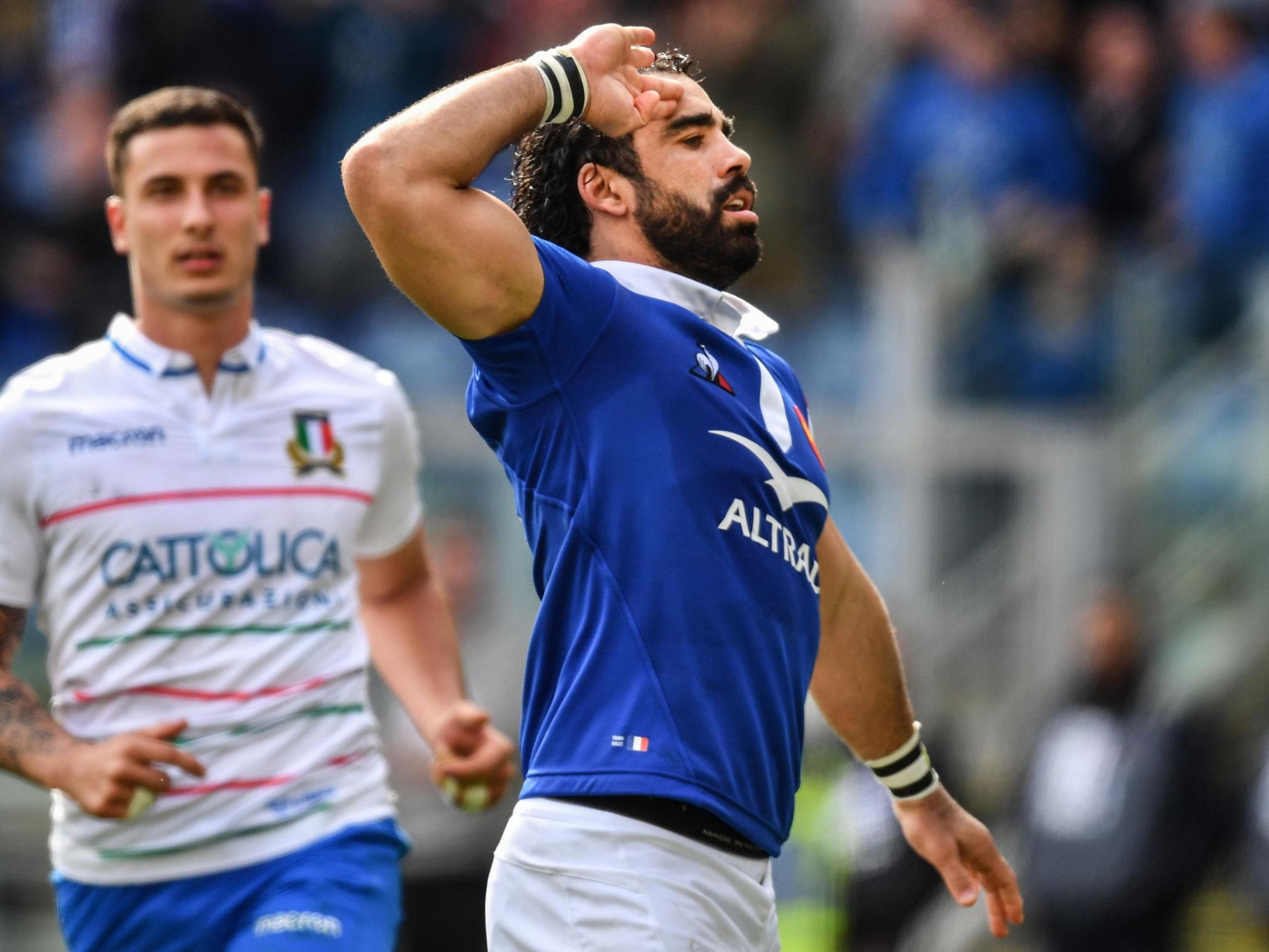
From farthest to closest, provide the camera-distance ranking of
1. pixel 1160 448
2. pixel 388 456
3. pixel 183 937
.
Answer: pixel 1160 448 → pixel 388 456 → pixel 183 937

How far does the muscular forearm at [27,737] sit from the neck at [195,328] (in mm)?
992

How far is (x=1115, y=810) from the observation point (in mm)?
9375

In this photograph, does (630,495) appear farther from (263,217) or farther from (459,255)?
(263,217)

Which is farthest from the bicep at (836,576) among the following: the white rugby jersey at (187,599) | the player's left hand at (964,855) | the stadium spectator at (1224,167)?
the stadium spectator at (1224,167)

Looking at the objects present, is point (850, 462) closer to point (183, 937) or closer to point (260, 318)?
point (260, 318)

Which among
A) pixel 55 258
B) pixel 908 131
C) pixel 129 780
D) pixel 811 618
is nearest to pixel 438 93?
pixel 811 618

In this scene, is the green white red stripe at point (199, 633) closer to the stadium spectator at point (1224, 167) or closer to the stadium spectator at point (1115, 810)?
the stadium spectator at point (1115, 810)

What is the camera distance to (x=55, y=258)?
1226 centimetres

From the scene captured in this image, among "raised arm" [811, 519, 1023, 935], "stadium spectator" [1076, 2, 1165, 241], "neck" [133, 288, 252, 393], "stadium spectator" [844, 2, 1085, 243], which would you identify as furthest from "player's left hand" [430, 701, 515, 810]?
"stadium spectator" [1076, 2, 1165, 241]

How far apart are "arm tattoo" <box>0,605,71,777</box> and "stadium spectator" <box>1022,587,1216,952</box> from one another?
5.88 meters

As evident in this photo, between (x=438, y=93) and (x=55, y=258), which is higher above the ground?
(x=438, y=93)

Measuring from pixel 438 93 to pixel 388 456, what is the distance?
1.71m

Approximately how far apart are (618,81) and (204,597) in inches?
72.5

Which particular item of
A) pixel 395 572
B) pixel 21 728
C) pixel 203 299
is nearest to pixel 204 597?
pixel 21 728
